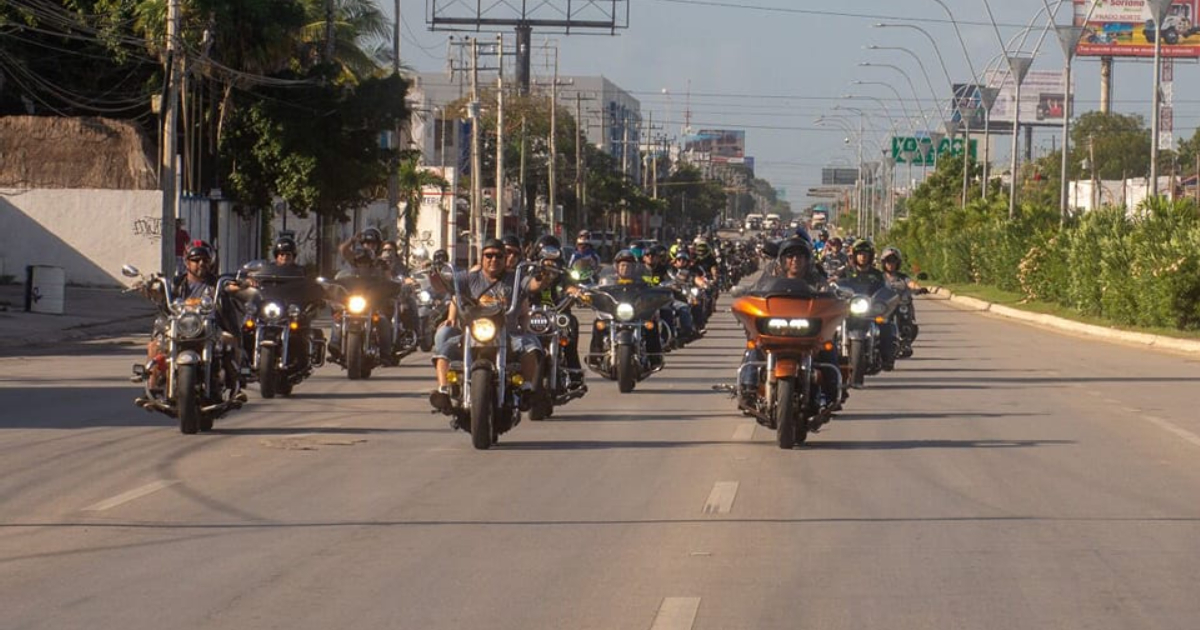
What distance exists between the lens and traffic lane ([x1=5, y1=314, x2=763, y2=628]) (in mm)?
9062

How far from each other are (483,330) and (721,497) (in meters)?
3.27

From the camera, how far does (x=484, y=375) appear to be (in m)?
14.7

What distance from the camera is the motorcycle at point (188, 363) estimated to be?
52.2ft

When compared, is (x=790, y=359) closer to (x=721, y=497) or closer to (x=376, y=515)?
(x=721, y=497)

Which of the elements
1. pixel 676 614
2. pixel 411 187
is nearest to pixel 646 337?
pixel 676 614

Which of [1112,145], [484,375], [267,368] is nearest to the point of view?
[484,375]

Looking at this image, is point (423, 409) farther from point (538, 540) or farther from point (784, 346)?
point (538, 540)

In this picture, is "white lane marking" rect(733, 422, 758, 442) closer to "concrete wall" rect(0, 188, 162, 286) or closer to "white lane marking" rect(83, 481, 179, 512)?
"white lane marking" rect(83, 481, 179, 512)

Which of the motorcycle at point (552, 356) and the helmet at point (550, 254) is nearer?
the motorcycle at point (552, 356)

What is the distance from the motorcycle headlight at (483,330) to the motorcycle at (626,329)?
5.61 m

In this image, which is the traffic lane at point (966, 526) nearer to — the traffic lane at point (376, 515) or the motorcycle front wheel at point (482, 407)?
the traffic lane at point (376, 515)

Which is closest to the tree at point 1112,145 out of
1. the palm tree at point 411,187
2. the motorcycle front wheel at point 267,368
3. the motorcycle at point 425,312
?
the palm tree at point 411,187

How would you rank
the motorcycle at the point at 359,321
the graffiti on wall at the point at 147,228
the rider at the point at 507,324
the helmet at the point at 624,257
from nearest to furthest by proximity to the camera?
the rider at the point at 507,324
the helmet at the point at 624,257
the motorcycle at the point at 359,321
the graffiti on wall at the point at 147,228

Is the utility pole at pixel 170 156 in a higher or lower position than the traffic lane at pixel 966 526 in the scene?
higher
